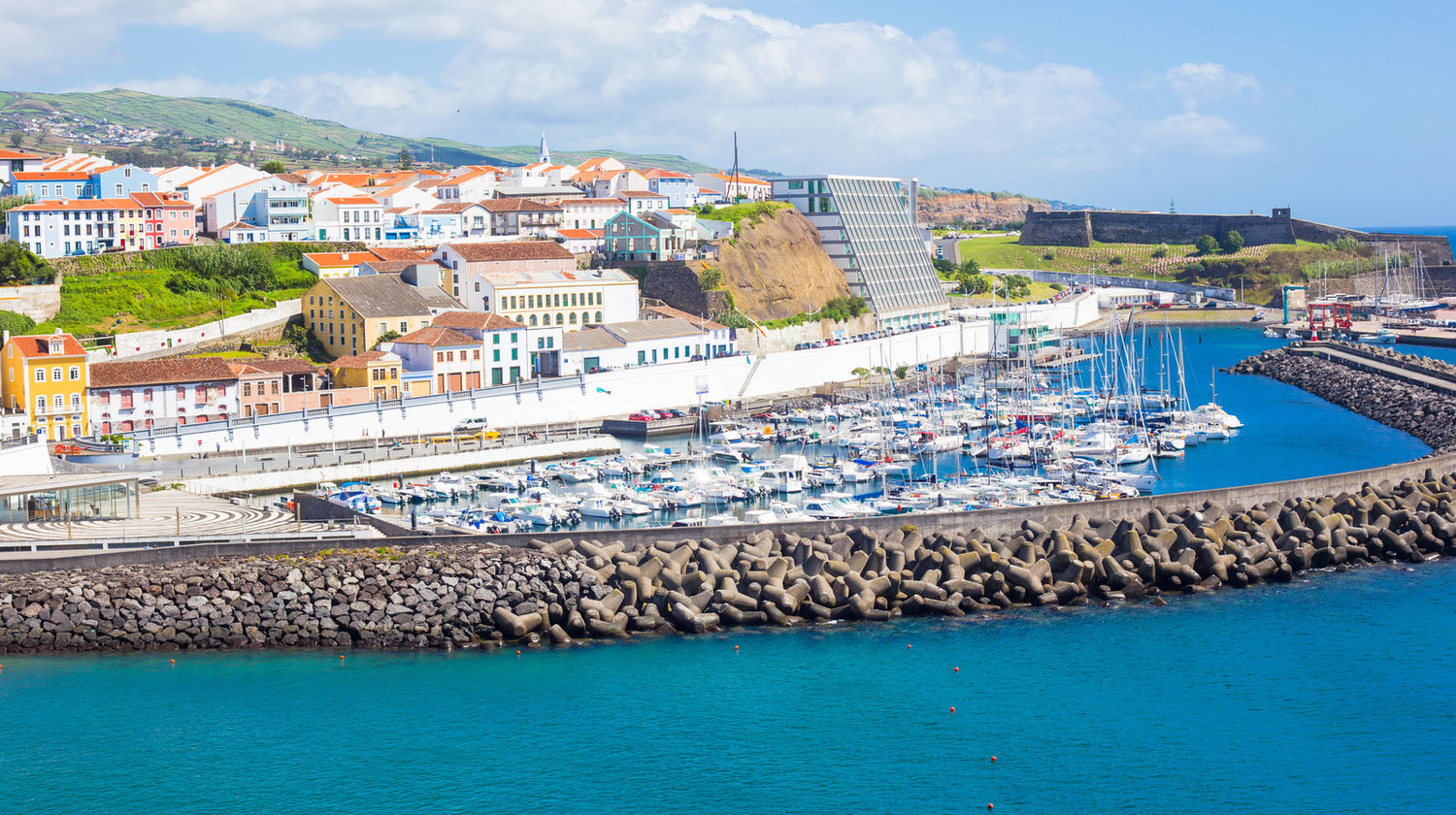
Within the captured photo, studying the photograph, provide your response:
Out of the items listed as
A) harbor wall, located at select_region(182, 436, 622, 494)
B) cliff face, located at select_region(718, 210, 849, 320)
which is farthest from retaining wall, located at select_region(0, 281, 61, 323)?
cliff face, located at select_region(718, 210, 849, 320)

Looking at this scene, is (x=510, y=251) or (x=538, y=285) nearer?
(x=538, y=285)

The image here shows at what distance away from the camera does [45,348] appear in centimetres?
3819

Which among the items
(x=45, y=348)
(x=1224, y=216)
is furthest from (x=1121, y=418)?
(x=1224, y=216)

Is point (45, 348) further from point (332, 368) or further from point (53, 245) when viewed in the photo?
point (53, 245)

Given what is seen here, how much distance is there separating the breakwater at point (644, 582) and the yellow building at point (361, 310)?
24433 mm

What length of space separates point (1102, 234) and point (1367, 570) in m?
90.4

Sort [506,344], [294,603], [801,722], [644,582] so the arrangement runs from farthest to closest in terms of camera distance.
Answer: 1. [506,344]
2. [644,582]
3. [294,603]
4. [801,722]

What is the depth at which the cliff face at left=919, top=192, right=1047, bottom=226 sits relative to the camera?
558 ft

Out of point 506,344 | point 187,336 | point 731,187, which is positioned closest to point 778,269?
point 506,344

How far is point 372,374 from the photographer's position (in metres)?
44.3

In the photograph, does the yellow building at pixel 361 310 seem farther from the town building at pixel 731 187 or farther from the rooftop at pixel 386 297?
the town building at pixel 731 187

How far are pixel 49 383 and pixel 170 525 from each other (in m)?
13.8

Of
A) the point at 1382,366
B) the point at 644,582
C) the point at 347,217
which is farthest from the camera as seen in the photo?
the point at 347,217

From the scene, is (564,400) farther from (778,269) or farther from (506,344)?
(778,269)
